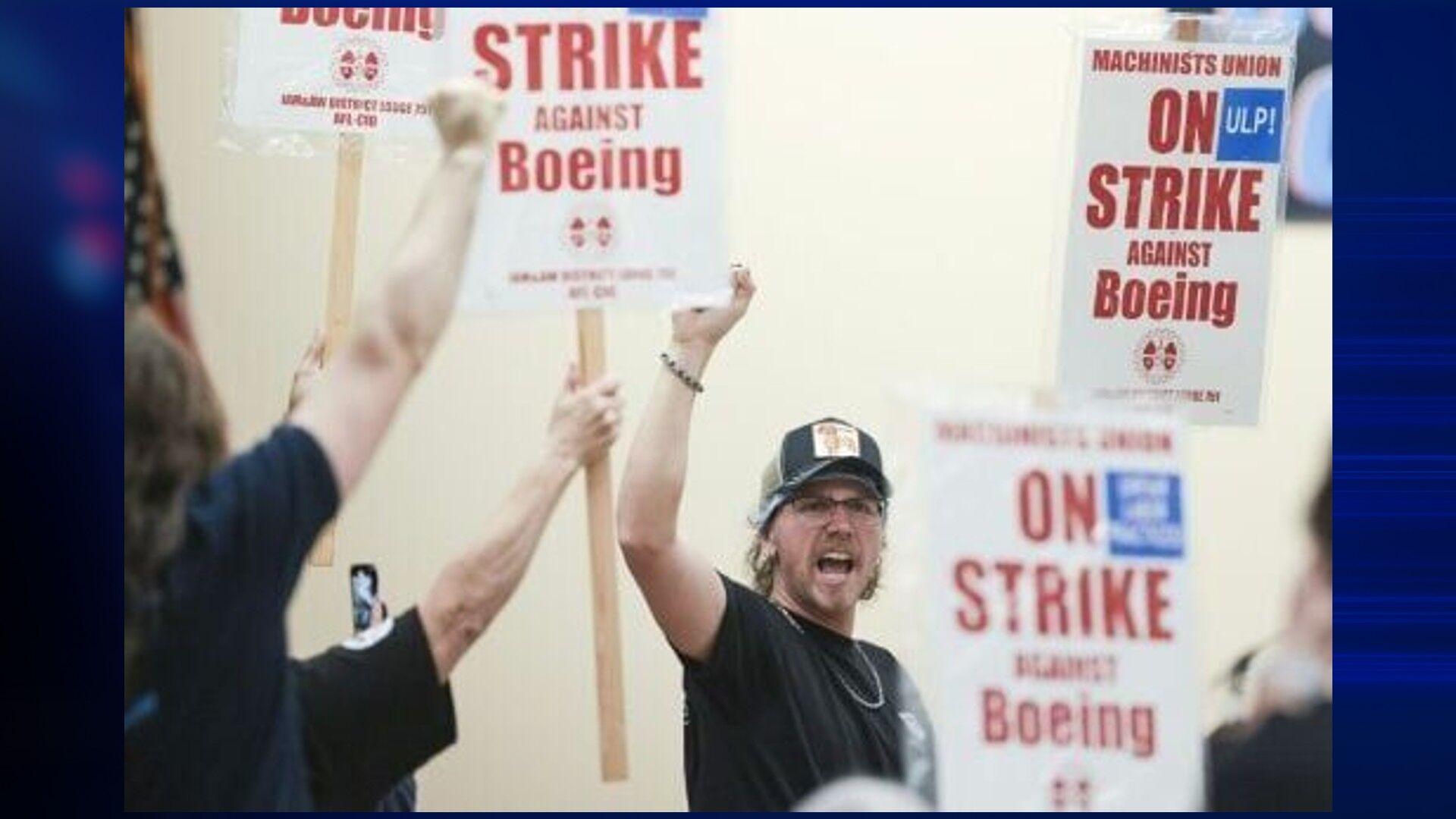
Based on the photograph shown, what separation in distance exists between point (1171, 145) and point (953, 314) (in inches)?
38.1

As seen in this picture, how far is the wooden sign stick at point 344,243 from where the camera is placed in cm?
414

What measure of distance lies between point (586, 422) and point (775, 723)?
74cm

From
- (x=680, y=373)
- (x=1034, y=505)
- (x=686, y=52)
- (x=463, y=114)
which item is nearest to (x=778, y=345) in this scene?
(x=680, y=373)

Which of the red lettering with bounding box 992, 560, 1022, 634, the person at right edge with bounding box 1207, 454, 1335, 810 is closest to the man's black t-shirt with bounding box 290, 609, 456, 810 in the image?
the red lettering with bounding box 992, 560, 1022, 634

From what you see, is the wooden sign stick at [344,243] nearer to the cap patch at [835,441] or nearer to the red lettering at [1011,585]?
the cap patch at [835,441]

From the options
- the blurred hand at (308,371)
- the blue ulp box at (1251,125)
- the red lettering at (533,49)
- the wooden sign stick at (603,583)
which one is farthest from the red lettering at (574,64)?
the blue ulp box at (1251,125)

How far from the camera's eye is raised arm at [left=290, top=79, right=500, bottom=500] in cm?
334

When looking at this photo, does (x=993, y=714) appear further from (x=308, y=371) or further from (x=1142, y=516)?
(x=308, y=371)

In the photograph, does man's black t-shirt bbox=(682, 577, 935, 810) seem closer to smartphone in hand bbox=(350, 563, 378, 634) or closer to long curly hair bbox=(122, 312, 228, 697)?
smartphone in hand bbox=(350, 563, 378, 634)

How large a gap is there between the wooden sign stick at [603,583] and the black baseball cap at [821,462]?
86 cm

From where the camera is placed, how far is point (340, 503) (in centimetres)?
335

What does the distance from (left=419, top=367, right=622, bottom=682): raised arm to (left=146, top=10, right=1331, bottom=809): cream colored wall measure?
45.4 inches
